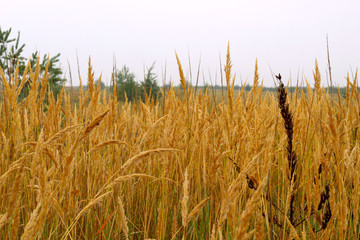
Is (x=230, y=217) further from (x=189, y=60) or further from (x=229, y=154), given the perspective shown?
(x=189, y=60)

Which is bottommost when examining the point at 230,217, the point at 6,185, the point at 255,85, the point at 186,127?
the point at 6,185

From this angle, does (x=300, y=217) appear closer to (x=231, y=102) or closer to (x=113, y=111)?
(x=231, y=102)

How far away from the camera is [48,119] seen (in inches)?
60.6

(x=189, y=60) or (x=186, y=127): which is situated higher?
(x=189, y=60)

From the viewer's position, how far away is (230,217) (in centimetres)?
76

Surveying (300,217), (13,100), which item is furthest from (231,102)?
(13,100)

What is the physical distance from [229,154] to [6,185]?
1.11 meters

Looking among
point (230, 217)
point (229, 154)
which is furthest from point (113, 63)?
point (230, 217)

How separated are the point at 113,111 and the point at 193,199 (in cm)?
59

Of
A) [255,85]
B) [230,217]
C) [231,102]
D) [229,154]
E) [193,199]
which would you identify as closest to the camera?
[230,217]

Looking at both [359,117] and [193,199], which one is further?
[359,117]

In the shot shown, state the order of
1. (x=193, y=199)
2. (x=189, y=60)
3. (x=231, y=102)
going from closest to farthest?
(x=231, y=102) < (x=193, y=199) < (x=189, y=60)

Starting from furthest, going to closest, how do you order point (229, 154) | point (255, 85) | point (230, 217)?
point (255, 85), point (229, 154), point (230, 217)

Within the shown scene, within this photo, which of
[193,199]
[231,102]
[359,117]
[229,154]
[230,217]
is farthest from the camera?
[359,117]
